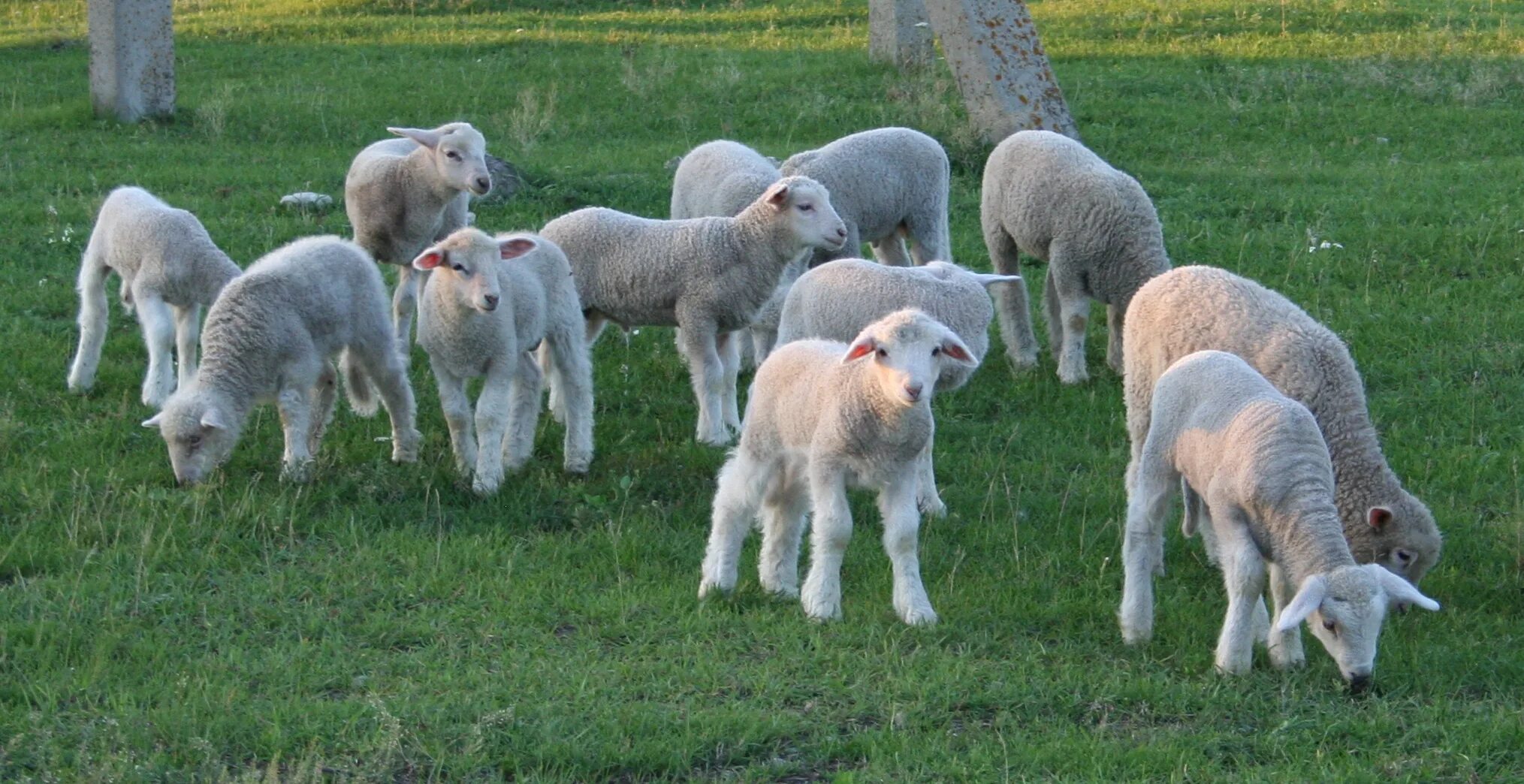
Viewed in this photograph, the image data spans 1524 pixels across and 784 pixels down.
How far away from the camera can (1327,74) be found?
18.2m

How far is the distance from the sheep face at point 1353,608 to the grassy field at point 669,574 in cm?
16

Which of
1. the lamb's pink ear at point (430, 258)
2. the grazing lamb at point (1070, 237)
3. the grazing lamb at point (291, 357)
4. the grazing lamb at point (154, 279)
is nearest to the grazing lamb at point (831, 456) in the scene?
the lamb's pink ear at point (430, 258)

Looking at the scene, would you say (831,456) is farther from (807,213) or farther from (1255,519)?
(807,213)

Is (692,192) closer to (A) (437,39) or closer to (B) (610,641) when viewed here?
(B) (610,641)

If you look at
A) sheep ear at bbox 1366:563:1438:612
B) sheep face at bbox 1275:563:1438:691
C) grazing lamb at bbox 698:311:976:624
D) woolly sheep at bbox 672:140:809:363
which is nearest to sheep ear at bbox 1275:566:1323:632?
sheep face at bbox 1275:563:1438:691

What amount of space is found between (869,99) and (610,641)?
39.0ft

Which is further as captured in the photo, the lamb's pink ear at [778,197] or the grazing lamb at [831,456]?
the lamb's pink ear at [778,197]

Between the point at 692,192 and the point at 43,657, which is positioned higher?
the point at 692,192

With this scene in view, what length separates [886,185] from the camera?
10.3 meters

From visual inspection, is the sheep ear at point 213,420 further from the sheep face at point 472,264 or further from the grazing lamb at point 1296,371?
the grazing lamb at point 1296,371

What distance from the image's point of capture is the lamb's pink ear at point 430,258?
25.5ft

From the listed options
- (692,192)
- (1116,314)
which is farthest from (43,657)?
(1116,314)

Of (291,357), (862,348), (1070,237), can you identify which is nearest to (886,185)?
(1070,237)

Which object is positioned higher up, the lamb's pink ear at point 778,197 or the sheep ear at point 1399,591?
the lamb's pink ear at point 778,197
